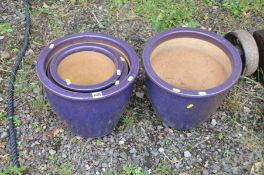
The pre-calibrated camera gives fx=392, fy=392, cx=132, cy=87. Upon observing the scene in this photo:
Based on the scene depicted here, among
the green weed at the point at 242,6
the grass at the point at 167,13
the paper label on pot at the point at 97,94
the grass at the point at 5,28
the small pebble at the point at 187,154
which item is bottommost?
the small pebble at the point at 187,154

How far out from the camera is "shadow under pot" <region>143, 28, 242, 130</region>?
2.01m

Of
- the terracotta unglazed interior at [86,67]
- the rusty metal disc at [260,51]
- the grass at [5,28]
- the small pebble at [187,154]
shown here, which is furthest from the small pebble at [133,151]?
the grass at [5,28]

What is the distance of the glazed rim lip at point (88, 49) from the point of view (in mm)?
1932

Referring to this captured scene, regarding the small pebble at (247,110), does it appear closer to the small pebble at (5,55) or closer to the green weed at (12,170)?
the green weed at (12,170)

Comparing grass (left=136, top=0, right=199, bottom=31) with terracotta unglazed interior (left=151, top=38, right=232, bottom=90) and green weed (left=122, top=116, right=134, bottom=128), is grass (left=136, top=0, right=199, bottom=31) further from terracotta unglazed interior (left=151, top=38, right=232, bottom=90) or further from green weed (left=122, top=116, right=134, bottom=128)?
green weed (left=122, top=116, right=134, bottom=128)

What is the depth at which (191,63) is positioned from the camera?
242 cm

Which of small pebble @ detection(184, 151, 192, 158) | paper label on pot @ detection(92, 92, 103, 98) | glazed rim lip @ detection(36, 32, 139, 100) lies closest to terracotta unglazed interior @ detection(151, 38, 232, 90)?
glazed rim lip @ detection(36, 32, 139, 100)

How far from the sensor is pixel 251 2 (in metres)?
3.24

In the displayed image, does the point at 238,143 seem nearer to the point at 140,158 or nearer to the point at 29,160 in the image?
the point at 140,158

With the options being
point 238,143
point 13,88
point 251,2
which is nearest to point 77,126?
point 13,88

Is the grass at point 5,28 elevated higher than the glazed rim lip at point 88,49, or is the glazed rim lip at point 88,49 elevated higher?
the glazed rim lip at point 88,49

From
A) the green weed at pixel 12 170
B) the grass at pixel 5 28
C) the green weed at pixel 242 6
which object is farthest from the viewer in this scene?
the green weed at pixel 242 6

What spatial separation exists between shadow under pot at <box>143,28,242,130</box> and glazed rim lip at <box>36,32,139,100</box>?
0.10 metres

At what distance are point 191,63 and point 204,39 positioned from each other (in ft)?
0.62
